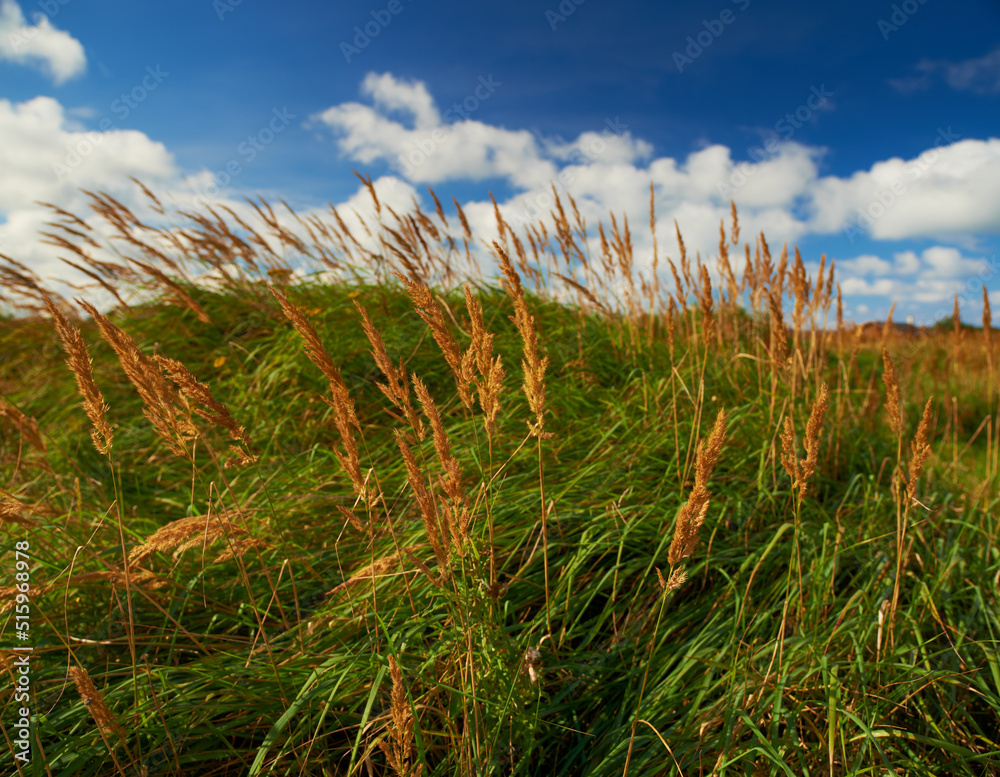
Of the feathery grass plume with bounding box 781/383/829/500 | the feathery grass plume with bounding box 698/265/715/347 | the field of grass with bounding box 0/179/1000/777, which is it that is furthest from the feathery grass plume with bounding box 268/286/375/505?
the feathery grass plume with bounding box 698/265/715/347

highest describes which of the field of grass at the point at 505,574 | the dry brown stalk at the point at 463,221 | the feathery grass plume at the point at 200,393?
the dry brown stalk at the point at 463,221

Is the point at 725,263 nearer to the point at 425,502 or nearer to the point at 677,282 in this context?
the point at 677,282

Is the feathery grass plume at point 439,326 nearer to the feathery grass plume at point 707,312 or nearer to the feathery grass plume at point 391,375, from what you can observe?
the feathery grass plume at point 391,375

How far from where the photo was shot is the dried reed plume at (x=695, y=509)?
92cm

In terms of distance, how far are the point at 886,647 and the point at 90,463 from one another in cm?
402

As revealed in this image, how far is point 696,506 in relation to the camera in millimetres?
938

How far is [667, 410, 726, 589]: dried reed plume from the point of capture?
3.01 feet

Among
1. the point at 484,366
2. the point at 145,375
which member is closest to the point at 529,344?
the point at 484,366

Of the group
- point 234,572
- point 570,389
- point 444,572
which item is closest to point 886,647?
point 444,572

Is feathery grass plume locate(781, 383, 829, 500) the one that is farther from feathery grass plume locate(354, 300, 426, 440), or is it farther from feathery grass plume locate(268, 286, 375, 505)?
feathery grass plume locate(268, 286, 375, 505)

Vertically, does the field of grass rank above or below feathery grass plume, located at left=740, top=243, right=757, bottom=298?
below

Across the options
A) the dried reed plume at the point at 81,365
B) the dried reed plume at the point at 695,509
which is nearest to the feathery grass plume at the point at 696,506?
the dried reed plume at the point at 695,509

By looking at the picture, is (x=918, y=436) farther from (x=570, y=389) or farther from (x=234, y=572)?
(x=234, y=572)

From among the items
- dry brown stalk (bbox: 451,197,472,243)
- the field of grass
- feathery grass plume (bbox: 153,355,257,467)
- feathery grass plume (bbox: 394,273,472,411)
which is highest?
dry brown stalk (bbox: 451,197,472,243)
